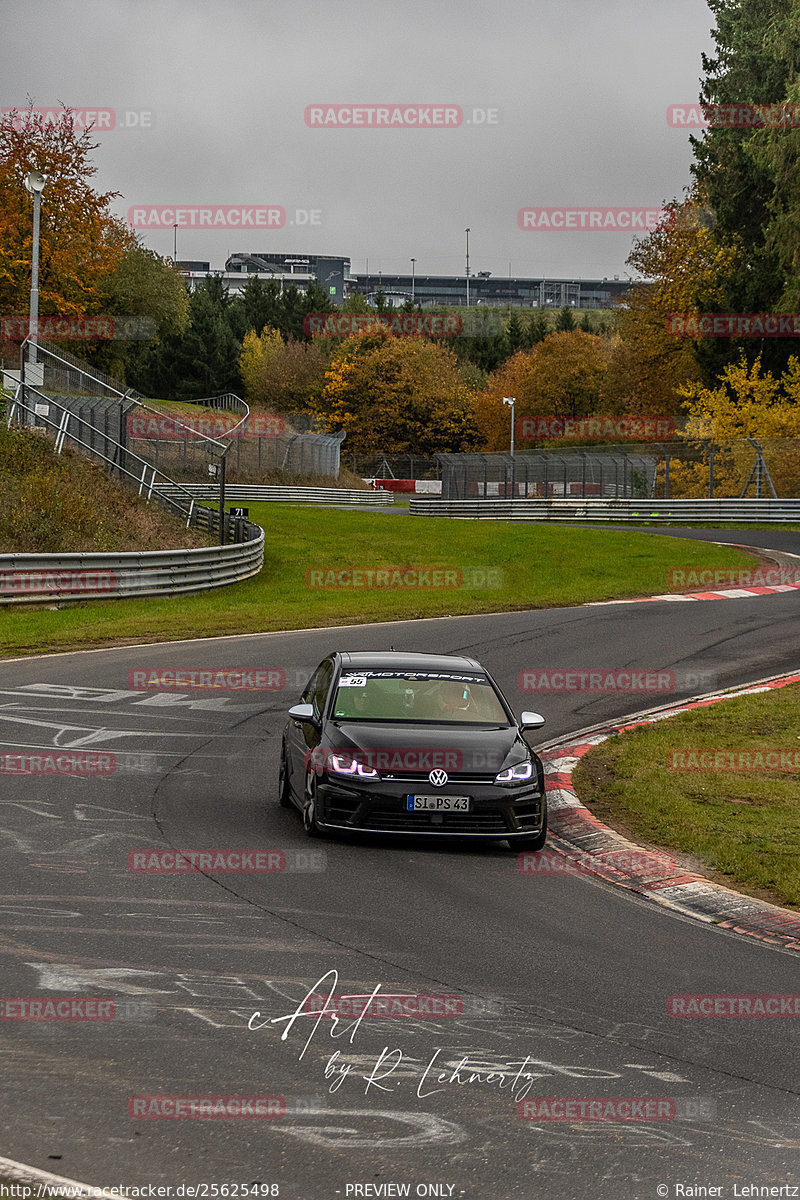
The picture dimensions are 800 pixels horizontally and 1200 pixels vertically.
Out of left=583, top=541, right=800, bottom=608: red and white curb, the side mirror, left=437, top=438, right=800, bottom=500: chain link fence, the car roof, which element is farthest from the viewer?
left=437, top=438, right=800, bottom=500: chain link fence

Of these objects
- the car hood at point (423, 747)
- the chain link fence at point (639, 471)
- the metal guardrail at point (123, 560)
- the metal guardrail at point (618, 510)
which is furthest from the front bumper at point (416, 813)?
the chain link fence at point (639, 471)

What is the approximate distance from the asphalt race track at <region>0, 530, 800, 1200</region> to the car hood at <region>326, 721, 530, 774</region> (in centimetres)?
68

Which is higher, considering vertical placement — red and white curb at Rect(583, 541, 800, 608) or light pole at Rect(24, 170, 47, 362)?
light pole at Rect(24, 170, 47, 362)

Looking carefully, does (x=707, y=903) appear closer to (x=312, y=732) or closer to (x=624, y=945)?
(x=624, y=945)

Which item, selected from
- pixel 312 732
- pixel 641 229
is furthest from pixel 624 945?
pixel 641 229

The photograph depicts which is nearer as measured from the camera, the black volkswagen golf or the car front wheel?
the black volkswagen golf

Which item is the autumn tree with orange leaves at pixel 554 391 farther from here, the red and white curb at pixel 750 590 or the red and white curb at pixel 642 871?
the red and white curb at pixel 642 871

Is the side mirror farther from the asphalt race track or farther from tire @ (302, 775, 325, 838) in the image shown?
the asphalt race track

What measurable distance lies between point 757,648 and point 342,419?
76885 mm

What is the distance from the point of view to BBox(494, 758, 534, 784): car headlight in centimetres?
996

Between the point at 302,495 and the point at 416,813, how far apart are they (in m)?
60.4

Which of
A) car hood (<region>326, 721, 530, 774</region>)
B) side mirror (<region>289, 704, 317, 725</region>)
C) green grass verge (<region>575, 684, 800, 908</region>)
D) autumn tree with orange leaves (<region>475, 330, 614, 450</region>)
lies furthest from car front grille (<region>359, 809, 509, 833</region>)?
autumn tree with orange leaves (<region>475, 330, 614, 450</region>)

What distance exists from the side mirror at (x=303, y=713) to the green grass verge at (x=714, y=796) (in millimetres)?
2652

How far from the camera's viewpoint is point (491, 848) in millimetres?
10359
